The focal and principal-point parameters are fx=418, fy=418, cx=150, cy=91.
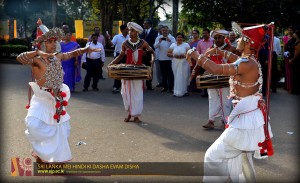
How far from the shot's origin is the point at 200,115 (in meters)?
9.62

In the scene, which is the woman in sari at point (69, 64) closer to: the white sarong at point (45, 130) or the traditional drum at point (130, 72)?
the traditional drum at point (130, 72)

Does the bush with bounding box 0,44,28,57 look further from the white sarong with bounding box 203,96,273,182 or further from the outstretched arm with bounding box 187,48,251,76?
the white sarong with bounding box 203,96,273,182

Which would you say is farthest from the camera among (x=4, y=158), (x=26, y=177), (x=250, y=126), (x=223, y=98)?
(x=223, y=98)

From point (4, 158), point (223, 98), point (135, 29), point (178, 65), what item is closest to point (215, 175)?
point (4, 158)

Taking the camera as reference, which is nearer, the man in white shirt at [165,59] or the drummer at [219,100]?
the drummer at [219,100]

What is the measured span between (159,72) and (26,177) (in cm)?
924

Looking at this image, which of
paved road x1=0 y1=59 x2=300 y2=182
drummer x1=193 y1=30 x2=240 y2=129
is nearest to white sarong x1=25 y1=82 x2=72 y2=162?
paved road x1=0 y1=59 x2=300 y2=182

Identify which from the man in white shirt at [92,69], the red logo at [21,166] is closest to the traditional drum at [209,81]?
the red logo at [21,166]

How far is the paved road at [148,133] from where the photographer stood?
5.87 meters

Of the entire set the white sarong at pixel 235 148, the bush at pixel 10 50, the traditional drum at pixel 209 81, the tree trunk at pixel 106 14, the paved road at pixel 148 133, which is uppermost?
the tree trunk at pixel 106 14

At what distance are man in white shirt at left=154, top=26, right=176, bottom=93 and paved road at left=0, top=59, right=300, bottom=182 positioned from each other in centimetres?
80

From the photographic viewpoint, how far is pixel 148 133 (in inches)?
309

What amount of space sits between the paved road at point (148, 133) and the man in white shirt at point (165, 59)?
80 centimetres

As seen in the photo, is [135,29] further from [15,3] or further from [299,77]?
[15,3]
